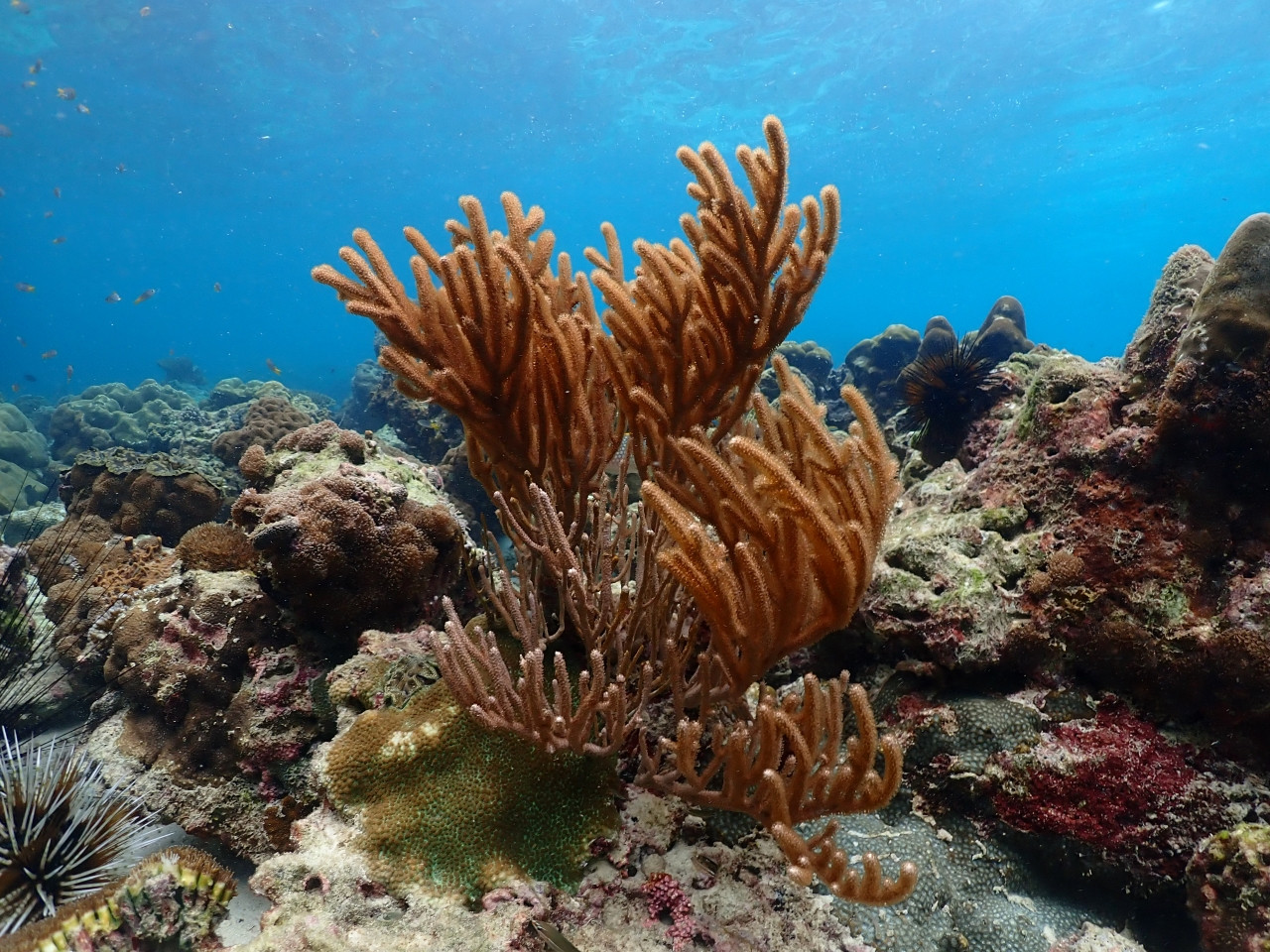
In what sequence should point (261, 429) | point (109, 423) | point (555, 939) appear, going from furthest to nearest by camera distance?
point (109, 423) < point (261, 429) < point (555, 939)

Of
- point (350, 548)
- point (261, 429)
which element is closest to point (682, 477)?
point (350, 548)

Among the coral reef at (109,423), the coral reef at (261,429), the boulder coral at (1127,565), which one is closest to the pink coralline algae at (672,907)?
the boulder coral at (1127,565)

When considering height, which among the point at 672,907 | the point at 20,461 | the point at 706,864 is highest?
the point at 20,461

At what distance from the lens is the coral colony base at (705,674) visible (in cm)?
218

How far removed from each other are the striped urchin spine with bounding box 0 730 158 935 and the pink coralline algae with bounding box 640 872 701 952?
2.39 m

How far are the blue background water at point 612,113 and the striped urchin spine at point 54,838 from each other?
133ft

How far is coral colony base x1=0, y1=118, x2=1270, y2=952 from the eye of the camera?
218cm

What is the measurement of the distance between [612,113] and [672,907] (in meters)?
51.9

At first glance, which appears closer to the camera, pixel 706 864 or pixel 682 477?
pixel 706 864

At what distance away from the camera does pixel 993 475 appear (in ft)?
13.1

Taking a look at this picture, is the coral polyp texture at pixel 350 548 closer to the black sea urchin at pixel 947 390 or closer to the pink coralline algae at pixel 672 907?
the pink coralline algae at pixel 672 907

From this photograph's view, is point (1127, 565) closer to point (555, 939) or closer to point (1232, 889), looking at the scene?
point (1232, 889)

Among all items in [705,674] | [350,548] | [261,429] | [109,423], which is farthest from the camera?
[109,423]

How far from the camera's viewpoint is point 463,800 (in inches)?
101
